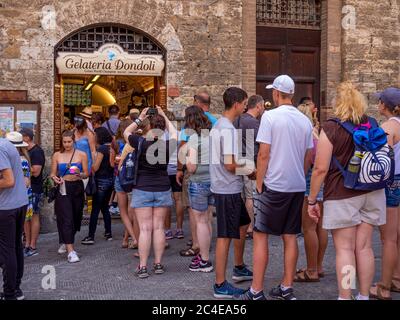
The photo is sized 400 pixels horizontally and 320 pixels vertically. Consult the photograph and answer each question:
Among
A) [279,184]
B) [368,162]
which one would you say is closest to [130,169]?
[279,184]

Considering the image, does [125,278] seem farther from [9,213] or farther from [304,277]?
[304,277]

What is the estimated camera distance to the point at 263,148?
5.06m


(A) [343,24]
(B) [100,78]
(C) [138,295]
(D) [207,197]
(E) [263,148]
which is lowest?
(C) [138,295]

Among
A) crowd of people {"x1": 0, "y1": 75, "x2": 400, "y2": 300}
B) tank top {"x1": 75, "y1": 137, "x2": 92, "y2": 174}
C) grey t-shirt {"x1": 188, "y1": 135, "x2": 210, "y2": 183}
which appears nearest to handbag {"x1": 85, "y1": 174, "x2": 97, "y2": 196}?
tank top {"x1": 75, "y1": 137, "x2": 92, "y2": 174}

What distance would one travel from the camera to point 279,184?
5.07 metres

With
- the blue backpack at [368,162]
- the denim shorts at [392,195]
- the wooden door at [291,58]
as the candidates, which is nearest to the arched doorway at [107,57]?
the wooden door at [291,58]

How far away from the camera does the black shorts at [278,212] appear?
509 centimetres

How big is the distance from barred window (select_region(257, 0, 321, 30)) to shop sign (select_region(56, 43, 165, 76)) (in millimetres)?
2489

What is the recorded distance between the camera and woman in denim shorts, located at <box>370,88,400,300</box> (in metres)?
5.38

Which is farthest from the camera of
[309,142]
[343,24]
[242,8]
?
[343,24]

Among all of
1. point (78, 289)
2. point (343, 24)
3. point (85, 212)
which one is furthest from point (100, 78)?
point (78, 289)

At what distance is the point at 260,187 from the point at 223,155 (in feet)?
1.69

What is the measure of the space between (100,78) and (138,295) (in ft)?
23.3
